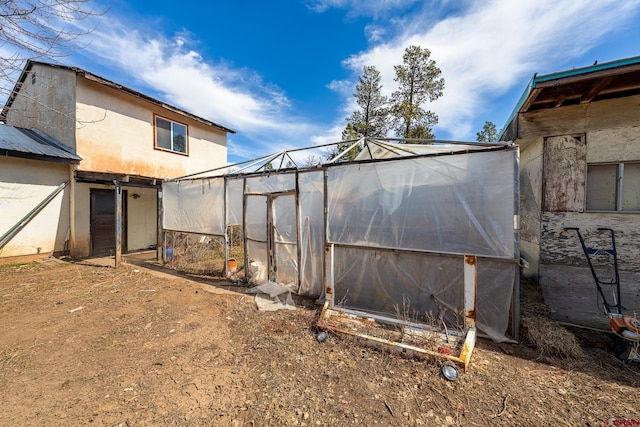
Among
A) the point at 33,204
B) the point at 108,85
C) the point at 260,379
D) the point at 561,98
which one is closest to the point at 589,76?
the point at 561,98

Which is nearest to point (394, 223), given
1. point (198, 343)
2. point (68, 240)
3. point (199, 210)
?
point (198, 343)

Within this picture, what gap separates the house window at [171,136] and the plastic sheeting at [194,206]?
2813mm

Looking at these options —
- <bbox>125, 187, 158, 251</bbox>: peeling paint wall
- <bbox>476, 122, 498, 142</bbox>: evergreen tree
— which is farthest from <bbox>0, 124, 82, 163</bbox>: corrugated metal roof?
<bbox>476, 122, 498, 142</bbox>: evergreen tree

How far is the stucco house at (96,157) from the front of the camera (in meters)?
7.24

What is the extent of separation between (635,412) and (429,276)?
2164 millimetres

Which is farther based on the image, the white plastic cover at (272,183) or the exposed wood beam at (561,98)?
the white plastic cover at (272,183)

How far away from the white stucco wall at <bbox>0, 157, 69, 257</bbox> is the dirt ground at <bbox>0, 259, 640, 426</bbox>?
4.36 metres

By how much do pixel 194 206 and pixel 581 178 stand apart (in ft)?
27.8

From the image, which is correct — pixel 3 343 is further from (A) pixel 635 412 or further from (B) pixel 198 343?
(A) pixel 635 412

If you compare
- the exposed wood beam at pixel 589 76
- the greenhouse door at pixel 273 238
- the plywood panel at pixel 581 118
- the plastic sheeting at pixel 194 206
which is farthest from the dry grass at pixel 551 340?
the plastic sheeting at pixel 194 206

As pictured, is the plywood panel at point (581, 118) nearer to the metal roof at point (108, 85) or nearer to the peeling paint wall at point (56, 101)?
the metal roof at point (108, 85)

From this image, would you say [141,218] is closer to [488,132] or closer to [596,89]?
[596,89]

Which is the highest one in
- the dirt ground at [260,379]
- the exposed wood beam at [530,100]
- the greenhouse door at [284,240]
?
the exposed wood beam at [530,100]

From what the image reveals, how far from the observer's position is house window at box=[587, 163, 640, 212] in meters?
3.97
